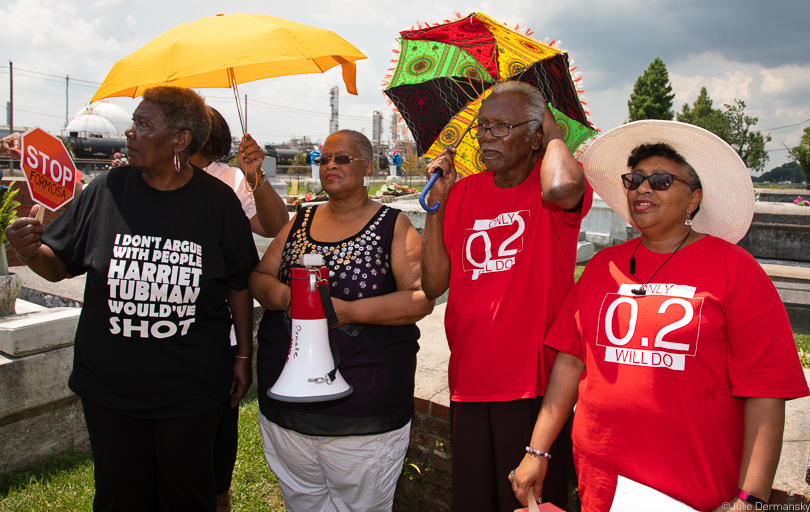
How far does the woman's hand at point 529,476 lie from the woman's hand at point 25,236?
2.08 meters

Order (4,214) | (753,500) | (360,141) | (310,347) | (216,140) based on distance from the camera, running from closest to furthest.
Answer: (753,500)
(310,347)
(360,141)
(216,140)
(4,214)

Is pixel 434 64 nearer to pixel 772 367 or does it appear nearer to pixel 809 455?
→ pixel 772 367

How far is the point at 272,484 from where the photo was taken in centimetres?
335

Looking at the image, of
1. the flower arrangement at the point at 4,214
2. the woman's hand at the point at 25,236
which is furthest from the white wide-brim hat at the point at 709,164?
the flower arrangement at the point at 4,214

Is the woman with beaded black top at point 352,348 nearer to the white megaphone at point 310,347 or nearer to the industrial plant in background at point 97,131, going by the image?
the white megaphone at point 310,347

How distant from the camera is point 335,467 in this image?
2.25 meters

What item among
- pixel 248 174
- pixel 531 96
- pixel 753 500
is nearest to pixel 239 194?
pixel 248 174

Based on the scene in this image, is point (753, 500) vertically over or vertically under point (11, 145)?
under

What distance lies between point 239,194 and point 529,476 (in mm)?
2097

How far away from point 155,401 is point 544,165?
1.81 m

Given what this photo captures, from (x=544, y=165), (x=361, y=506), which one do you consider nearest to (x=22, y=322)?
(x=361, y=506)

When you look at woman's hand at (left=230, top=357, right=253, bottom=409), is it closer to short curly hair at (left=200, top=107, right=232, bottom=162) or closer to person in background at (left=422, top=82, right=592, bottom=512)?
person in background at (left=422, top=82, right=592, bottom=512)

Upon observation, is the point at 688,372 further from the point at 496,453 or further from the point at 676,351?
the point at 496,453

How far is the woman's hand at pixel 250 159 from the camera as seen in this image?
2531 millimetres
